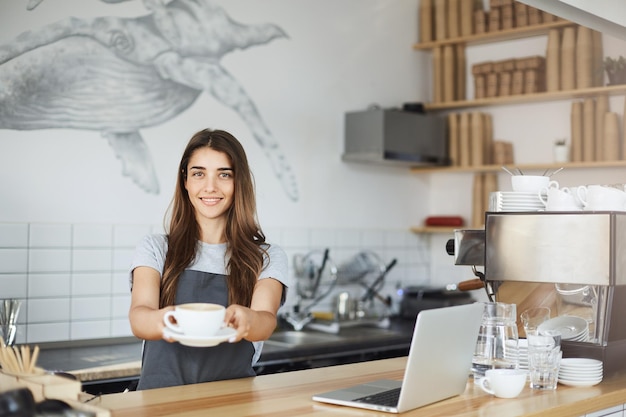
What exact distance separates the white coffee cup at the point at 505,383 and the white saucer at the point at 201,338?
70 cm

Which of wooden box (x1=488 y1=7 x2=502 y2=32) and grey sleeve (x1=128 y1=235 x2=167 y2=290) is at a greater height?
wooden box (x1=488 y1=7 x2=502 y2=32)

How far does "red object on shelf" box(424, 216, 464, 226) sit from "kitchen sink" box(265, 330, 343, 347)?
1.34 metres

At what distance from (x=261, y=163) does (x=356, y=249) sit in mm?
908

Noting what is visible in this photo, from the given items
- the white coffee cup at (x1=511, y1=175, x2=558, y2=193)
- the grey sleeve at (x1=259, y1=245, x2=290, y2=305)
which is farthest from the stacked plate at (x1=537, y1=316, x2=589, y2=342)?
the grey sleeve at (x1=259, y1=245, x2=290, y2=305)

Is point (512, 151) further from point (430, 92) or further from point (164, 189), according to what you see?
point (164, 189)

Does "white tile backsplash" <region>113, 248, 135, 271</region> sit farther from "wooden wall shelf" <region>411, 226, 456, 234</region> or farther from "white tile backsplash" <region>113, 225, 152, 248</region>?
"wooden wall shelf" <region>411, 226, 456, 234</region>

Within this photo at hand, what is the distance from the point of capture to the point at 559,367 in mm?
2389

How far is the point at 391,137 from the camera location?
491cm

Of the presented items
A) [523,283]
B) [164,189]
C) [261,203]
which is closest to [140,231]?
[164,189]

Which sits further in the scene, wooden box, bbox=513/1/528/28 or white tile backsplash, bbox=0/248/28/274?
wooden box, bbox=513/1/528/28

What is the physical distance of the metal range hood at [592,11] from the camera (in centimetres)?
246

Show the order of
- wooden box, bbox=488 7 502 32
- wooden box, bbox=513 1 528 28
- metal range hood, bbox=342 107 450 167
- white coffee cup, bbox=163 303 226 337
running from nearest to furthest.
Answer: white coffee cup, bbox=163 303 226 337
metal range hood, bbox=342 107 450 167
wooden box, bbox=513 1 528 28
wooden box, bbox=488 7 502 32

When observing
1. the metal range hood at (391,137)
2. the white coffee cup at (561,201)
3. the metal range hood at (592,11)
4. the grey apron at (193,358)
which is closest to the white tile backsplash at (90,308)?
the grey apron at (193,358)

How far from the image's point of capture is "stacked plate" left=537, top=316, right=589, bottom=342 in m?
2.55
